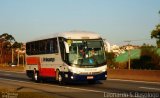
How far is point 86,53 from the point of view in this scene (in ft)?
84.8

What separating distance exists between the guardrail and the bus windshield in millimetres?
7810

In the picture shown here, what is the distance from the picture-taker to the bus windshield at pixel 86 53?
25797 mm

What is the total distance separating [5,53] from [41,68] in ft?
346

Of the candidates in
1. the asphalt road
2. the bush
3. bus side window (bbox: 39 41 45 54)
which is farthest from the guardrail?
the bush

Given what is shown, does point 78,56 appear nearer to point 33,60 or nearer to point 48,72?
point 48,72

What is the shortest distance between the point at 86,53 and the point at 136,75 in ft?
35.0

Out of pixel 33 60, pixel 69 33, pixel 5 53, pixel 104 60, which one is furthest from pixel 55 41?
pixel 5 53

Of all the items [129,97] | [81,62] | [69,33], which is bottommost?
[129,97]

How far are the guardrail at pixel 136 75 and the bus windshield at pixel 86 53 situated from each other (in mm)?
7810

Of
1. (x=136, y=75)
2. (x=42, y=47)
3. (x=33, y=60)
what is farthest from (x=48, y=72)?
(x=136, y=75)

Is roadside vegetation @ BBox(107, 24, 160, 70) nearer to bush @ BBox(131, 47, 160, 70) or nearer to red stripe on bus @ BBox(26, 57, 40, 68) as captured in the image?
bush @ BBox(131, 47, 160, 70)

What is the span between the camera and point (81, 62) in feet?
84.6

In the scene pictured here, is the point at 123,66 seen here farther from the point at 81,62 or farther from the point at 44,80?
the point at 81,62

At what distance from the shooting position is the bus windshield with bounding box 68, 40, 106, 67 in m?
25.8
